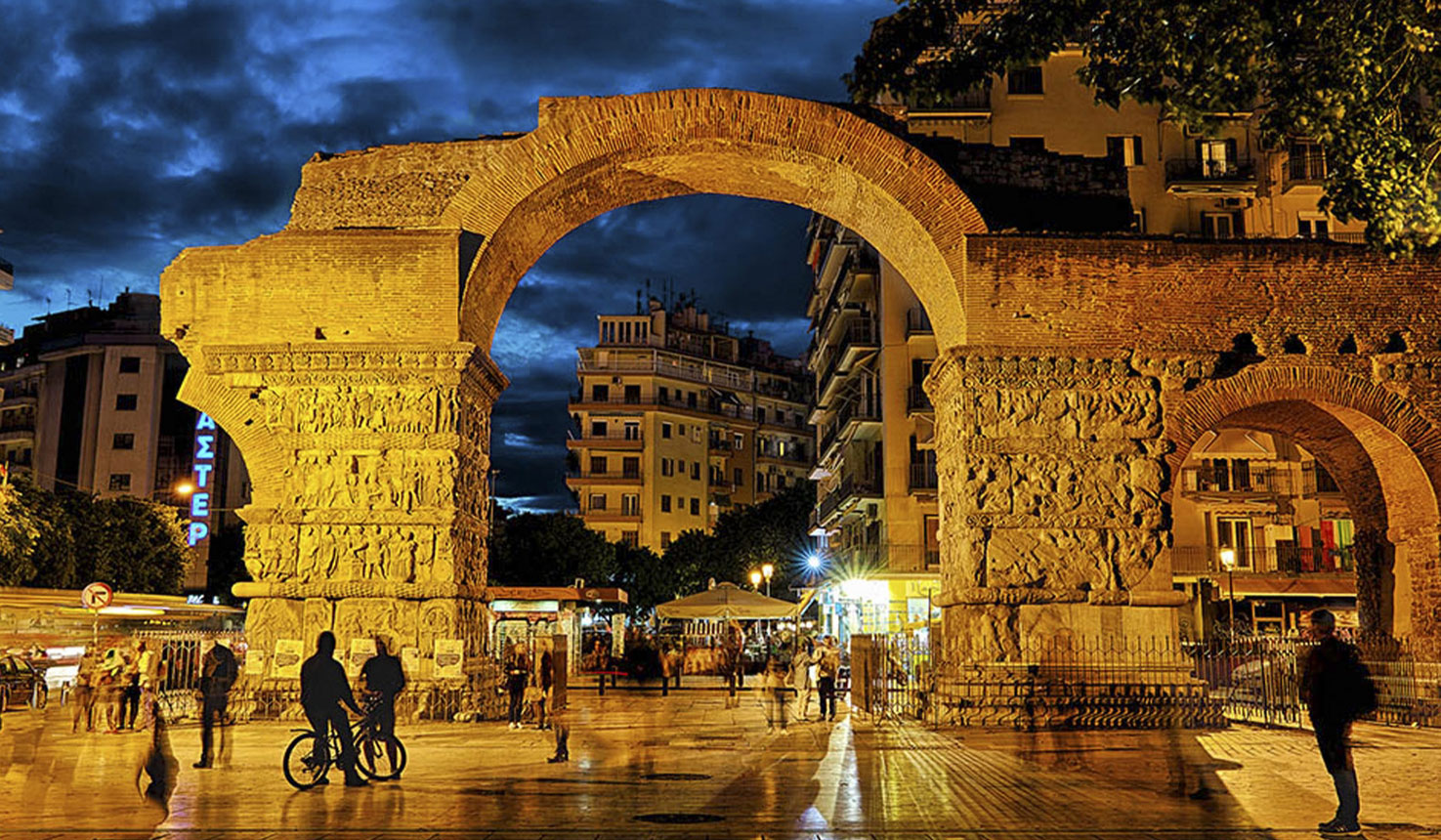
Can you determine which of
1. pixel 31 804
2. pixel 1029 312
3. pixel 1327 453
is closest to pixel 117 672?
pixel 31 804

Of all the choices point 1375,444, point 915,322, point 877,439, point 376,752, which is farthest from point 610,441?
point 376,752

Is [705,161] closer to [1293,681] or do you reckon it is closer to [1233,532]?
[1293,681]

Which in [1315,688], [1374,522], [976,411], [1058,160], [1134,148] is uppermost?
[1134,148]

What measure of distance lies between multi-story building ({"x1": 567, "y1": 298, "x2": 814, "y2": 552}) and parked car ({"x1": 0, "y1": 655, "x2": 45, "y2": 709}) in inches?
1880

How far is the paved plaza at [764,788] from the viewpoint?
28.1ft

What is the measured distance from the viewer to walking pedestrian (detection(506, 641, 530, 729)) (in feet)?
56.7

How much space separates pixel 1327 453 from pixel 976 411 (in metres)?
5.83

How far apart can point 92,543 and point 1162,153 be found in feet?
114

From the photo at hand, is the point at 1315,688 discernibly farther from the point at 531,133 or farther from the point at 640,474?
the point at 640,474

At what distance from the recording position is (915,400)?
37.3m

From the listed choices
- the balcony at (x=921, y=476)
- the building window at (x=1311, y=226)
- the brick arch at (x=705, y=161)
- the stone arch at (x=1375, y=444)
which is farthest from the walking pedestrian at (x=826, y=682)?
the building window at (x=1311, y=226)

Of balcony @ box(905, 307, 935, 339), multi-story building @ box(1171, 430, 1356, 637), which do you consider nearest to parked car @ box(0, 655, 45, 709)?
balcony @ box(905, 307, 935, 339)

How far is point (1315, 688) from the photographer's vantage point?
354 inches

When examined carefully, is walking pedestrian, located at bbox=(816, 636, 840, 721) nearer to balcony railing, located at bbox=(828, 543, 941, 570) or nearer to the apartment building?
balcony railing, located at bbox=(828, 543, 941, 570)
